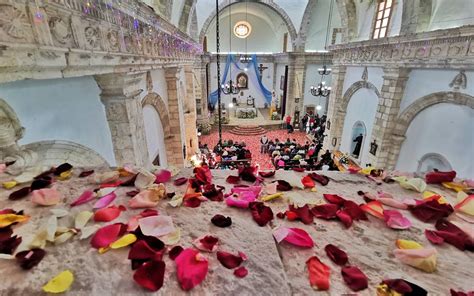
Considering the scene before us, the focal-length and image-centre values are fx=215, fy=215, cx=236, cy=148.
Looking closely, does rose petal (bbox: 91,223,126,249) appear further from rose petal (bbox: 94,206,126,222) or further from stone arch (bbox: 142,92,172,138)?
stone arch (bbox: 142,92,172,138)

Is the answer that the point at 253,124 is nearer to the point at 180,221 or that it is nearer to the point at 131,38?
the point at 131,38

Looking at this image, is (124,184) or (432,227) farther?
(124,184)

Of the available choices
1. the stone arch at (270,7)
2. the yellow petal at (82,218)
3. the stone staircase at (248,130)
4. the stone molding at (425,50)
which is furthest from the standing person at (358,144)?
the yellow petal at (82,218)

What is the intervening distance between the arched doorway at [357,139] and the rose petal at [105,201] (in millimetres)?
9410

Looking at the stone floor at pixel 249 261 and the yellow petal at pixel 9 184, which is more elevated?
the yellow petal at pixel 9 184

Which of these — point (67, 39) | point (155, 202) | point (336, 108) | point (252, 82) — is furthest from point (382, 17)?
point (252, 82)

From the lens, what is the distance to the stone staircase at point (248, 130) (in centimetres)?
1720

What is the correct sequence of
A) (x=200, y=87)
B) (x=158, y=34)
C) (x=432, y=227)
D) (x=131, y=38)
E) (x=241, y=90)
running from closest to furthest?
(x=432, y=227) < (x=131, y=38) < (x=158, y=34) < (x=200, y=87) < (x=241, y=90)

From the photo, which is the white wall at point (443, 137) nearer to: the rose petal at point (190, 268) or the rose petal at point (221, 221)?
the rose petal at point (221, 221)

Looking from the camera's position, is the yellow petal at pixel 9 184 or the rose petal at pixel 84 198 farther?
the yellow petal at pixel 9 184

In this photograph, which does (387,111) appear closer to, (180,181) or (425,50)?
(425,50)

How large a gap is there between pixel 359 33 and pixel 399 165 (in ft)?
19.3

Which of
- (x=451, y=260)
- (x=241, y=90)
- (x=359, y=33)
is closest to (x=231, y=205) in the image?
(x=451, y=260)

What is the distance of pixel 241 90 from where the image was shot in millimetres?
22703
